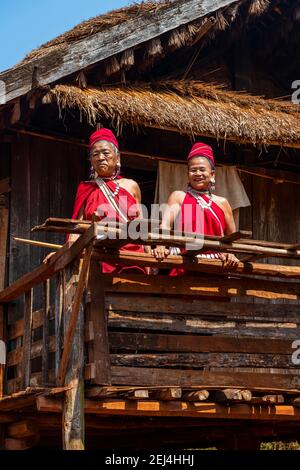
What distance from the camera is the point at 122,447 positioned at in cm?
1028

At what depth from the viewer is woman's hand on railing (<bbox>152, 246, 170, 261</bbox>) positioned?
7980 millimetres

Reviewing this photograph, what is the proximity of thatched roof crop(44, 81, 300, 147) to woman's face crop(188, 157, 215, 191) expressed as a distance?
800 millimetres

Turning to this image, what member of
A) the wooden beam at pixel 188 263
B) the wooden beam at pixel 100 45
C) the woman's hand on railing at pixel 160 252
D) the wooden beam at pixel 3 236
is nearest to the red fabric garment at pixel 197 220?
the wooden beam at pixel 188 263

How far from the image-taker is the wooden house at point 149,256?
7949 millimetres

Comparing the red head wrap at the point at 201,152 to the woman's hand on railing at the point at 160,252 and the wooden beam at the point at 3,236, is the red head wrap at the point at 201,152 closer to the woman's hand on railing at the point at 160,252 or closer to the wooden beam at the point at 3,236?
the woman's hand on railing at the point at 160,252

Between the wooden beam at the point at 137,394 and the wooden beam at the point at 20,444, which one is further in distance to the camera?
the wooden beam at the point at 20,444

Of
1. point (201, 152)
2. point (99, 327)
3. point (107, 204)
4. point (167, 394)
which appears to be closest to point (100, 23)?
point (201, 152)

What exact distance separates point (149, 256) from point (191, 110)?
2126 mm

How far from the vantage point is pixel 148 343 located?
8125 mm

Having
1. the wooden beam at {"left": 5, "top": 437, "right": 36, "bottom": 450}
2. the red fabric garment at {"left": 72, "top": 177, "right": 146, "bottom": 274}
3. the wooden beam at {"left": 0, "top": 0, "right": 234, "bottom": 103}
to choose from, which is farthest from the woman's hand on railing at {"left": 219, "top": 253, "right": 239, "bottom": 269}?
the wooden beam at {"left": 5, "top": 437, "right": 36, "bottom": 450}

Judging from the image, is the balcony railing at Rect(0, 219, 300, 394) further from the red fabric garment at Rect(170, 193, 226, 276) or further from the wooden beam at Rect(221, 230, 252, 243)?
the red fabric garment at Rect(170, 193, 226, 276)

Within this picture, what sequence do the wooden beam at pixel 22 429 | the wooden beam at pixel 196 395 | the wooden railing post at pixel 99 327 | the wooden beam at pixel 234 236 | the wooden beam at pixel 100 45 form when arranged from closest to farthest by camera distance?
the wooden beam at pixel 234 236
the wooden railing post at pixel 99 327
the wooden beam at pixel 196 395
the wooden beam at pixel 100 45
the wooden beam at pixel 22 429

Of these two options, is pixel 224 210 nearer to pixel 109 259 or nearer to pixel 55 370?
pixel 109 259

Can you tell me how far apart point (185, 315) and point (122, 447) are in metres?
2.45
